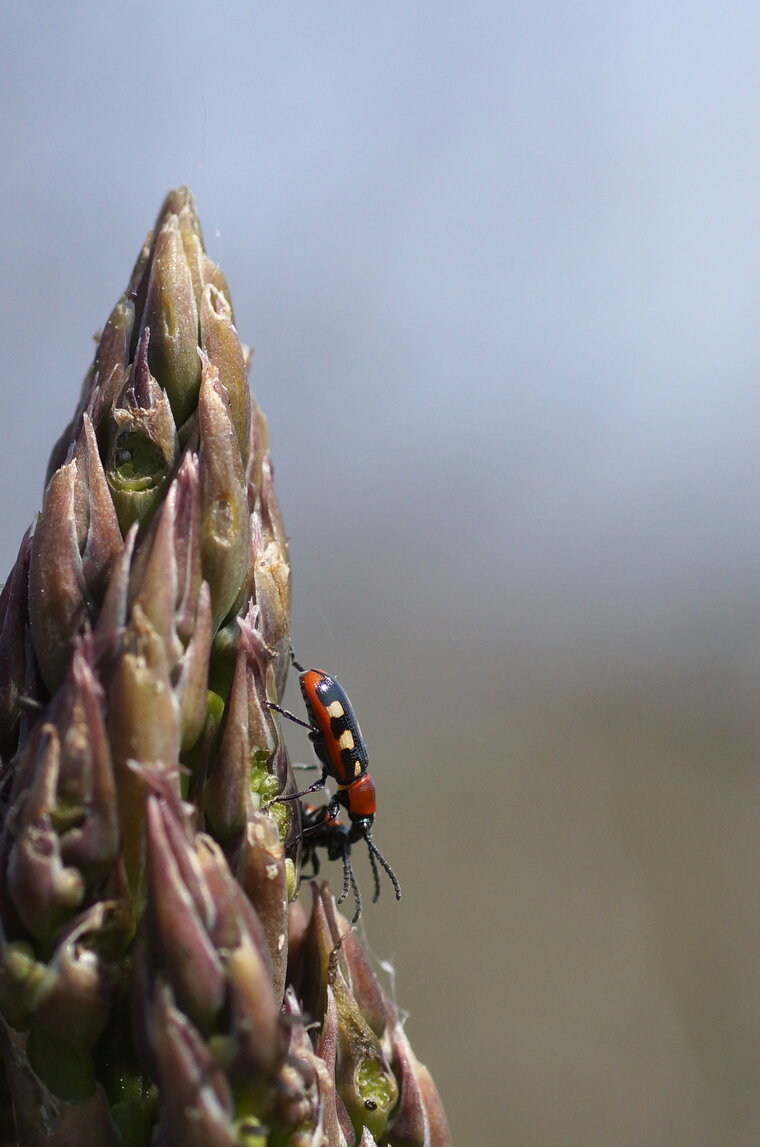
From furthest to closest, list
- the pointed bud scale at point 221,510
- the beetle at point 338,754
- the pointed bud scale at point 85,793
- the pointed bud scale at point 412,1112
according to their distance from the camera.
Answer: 1. the beetle at point 338,754
2. the pointed bud scale at point 412,1112
3. the pointed bud scale at point 221,510
4. the pointed bud scale at point 85,793

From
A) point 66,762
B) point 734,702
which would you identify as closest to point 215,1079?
point 66,762

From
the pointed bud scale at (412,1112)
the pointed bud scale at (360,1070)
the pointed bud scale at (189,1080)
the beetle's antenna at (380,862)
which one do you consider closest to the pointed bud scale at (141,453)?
the pointed bud scale at (189,1080)

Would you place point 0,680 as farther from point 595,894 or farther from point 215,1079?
point 595,894

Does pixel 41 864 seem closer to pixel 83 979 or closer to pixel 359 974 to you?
pixel 83 979

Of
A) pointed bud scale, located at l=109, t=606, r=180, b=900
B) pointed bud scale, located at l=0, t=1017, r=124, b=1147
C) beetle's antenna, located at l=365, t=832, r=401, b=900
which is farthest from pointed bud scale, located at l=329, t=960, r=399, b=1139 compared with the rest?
beetle's antenna, located at l=365, t=832, r=401, b=900

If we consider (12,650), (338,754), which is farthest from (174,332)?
(338,754)

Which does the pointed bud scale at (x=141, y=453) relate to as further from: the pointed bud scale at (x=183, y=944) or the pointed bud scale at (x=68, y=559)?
the pointed bud scale at (x=183, y=944)
